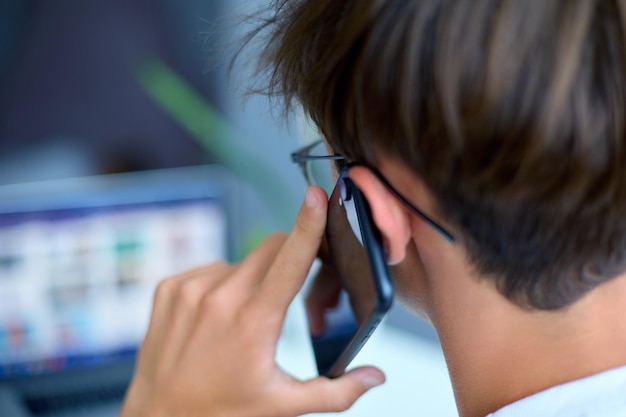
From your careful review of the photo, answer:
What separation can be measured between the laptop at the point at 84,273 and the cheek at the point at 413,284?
0.49m

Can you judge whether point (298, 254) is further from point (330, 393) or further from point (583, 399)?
point (583, 399)

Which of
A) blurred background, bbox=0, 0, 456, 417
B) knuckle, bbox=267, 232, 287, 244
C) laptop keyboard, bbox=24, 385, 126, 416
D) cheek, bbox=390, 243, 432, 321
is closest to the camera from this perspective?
cheek, bbox=390, 243, 432, 321

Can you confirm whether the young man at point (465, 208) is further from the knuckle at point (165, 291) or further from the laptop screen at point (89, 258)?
the laptop screen at point (89, 258)

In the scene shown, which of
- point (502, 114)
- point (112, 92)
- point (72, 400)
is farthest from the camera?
point (112, 92)

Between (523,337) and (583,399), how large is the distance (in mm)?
52

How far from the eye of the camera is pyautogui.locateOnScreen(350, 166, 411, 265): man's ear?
1.44 ft

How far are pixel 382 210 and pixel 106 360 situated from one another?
61cm

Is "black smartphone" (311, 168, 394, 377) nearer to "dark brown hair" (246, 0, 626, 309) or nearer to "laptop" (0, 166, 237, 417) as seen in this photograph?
"dark brown hair" (246, 0, 626, 309)

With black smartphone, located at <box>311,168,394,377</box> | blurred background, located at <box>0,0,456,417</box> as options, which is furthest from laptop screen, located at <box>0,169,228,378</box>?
black smartphone, located at <box>311,168,394,377</box>

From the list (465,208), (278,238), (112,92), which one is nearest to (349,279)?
(278,238)

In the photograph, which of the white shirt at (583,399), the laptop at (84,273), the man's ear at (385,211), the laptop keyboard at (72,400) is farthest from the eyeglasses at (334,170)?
the laptop keyboard at (72,400)

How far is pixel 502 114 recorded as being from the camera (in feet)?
1.22

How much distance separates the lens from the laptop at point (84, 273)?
0.88 metres

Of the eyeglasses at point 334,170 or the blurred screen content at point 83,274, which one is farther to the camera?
the blurred screen content at point 83,274
